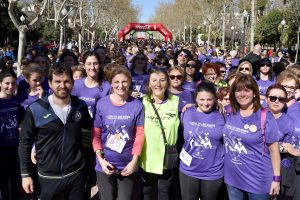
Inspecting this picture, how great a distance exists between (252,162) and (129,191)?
4.30 ft

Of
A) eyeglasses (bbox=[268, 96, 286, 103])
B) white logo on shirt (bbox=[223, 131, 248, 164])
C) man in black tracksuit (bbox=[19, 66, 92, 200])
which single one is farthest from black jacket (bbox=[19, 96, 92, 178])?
eyeglasses (bbox=[268, 96, 286, 103])

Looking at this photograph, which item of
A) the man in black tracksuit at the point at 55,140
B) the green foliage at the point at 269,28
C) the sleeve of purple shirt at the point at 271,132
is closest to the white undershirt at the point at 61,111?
the man in black tracksuit at the point at 55,140

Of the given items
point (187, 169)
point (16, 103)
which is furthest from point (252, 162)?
point (16, 103)

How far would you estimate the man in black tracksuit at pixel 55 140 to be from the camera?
3316mm

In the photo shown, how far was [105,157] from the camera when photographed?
3.67 m

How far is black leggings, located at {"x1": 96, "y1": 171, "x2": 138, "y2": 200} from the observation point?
3.67 m

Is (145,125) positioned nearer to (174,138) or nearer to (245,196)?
(174,138)

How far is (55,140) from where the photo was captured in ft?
11.0

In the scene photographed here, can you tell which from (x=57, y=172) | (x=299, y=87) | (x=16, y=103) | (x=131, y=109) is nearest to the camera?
(x=57, y=172)

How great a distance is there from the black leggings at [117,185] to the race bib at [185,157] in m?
0.54

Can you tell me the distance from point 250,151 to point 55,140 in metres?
1.90

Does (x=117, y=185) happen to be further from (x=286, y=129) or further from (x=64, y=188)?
(x=286, y=129)

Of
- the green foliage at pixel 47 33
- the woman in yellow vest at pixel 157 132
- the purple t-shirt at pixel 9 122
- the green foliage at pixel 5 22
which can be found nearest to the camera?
the woman in yellow vest at pixel 157 132

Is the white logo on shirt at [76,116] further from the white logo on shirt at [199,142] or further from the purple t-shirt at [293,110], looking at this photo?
the purple t-shirt at [293,110]
